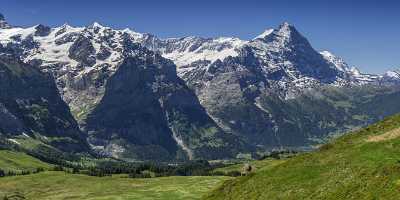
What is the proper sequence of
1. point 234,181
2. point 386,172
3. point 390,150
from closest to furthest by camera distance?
point 386,172
point 390,150
point 234,181

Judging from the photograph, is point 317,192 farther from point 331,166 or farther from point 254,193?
point 254,193

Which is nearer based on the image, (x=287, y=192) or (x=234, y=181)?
(x=287, y=192)

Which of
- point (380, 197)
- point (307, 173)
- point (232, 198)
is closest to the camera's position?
point (380, 197)

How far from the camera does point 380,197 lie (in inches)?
2532

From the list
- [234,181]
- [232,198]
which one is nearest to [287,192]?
[232,198]

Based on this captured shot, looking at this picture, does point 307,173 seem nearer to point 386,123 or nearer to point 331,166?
point 331,166

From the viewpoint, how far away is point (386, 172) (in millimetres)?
70062

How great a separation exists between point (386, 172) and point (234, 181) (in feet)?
111

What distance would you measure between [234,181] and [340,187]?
29.8 metres

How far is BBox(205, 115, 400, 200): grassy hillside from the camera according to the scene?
6912 cm

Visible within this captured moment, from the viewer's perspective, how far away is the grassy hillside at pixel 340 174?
69.1m

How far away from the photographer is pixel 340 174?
76.0 m

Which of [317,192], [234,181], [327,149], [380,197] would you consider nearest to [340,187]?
[317,192]

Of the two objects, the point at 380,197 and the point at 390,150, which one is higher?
the point at 390,150
